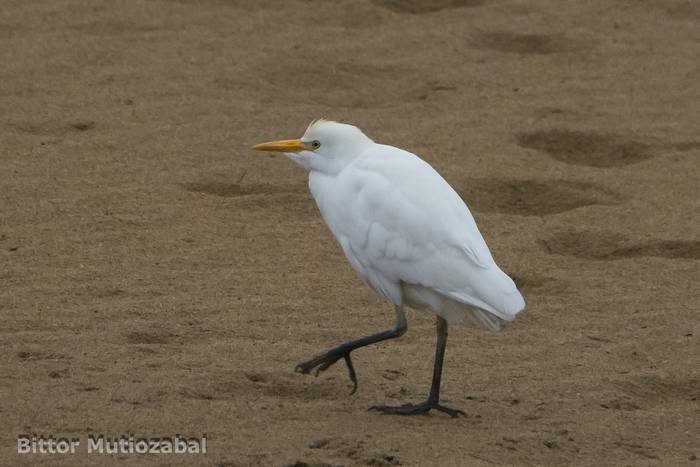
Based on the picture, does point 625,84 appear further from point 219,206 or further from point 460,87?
point 219,206

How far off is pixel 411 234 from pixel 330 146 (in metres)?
0.50

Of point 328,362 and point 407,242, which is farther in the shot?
point 328,362

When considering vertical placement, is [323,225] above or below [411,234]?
below

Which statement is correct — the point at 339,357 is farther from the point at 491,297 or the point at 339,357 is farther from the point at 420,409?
the point at 491,297

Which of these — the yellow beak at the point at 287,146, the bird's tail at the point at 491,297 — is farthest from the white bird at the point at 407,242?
the yellow beak at the point at 287,146

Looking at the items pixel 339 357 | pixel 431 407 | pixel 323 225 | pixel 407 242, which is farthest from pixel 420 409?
pixel 323 225

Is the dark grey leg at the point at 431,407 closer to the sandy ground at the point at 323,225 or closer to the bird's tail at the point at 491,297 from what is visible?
the sandy ground at the point at 323,225

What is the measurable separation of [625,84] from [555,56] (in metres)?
0.57

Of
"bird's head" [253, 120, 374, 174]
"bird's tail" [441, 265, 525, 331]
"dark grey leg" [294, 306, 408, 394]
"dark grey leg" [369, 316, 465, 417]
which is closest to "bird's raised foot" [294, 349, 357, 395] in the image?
"dark grey leg" [294, 306, 408, 394]

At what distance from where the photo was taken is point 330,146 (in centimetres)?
468

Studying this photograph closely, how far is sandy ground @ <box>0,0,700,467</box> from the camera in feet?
13.9

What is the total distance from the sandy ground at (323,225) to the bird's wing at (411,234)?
1.40 ft

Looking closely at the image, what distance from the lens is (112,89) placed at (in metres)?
7.56

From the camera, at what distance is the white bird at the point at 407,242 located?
14.1 ft
